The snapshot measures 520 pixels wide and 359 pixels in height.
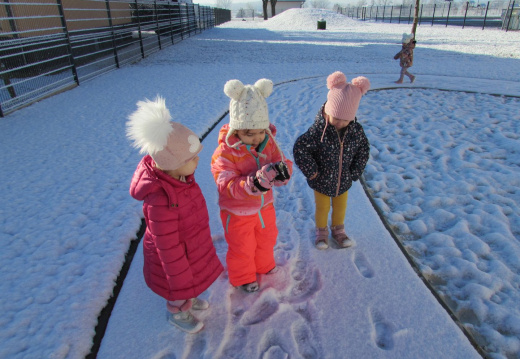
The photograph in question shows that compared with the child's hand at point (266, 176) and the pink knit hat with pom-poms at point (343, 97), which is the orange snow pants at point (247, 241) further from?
the pink knit hat with pom-poms at point (343, 97)

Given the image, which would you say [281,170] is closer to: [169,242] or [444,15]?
[169,242]

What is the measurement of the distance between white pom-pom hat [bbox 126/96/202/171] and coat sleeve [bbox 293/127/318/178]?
0.88 m

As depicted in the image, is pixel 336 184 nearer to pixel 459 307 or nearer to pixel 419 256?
pixel 419 256

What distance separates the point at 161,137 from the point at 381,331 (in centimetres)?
166

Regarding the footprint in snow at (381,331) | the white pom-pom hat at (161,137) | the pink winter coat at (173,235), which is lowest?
the footprint in snow at (381,331)

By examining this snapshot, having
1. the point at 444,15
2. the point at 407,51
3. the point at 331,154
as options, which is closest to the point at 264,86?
the point at 331,154

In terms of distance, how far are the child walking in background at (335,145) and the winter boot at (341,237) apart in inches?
8.3

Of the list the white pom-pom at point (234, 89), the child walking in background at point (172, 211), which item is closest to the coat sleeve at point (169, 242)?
the child walking in background at point (172, 211)

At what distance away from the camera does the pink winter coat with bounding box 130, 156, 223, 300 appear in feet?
5.54

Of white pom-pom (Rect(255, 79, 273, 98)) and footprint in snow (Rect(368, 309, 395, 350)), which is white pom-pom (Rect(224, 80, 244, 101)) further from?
footprint in snow (Rect(368, 309, 395, 350))

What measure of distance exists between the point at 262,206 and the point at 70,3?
→ 39.8 ft

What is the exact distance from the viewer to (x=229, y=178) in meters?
1.91

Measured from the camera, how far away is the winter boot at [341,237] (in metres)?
2.69

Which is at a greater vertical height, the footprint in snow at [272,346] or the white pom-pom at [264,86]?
the white pom-pom at [264,86]
